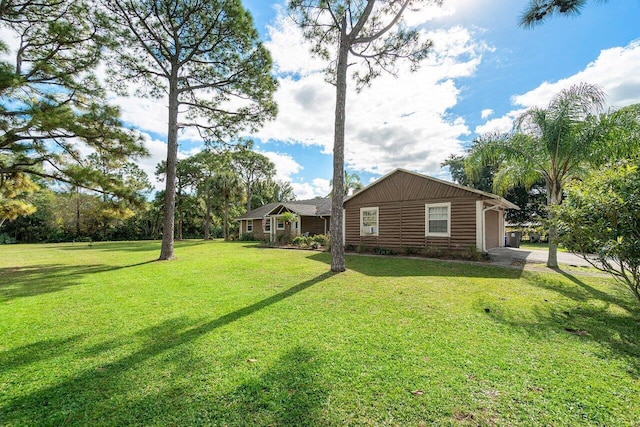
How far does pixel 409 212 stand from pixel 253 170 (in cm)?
3279

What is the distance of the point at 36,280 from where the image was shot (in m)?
7.82

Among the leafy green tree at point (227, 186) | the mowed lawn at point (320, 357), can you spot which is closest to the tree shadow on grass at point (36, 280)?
the mowed lawn at point (320, 357)

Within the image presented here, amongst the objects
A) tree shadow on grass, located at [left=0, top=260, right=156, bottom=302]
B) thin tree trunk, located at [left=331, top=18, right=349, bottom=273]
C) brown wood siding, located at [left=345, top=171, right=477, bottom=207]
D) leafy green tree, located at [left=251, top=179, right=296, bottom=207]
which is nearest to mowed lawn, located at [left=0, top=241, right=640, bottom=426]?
tree shadow on grass, located at [left=0, top=260, right=156, bottom=302]

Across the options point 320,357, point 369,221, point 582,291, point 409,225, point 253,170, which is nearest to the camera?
point 320,357

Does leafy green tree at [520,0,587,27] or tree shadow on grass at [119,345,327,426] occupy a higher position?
leafy green tree at [520,0,587,27]

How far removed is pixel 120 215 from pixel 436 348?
12438mm

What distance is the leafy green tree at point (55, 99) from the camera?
871 centimetres

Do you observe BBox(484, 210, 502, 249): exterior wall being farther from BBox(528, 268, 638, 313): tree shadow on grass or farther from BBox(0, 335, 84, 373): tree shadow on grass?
BBox(0, 335, 84, 373): tree shadow on grass

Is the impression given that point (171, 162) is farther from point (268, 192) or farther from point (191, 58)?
point (268, 192)

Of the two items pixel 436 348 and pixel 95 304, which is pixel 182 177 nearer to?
pixel 95 304

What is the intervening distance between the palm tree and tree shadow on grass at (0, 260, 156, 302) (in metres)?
13.9

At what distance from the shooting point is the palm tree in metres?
8.67

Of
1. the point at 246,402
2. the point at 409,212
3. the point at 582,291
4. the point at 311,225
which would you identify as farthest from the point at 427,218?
the point at 311,225

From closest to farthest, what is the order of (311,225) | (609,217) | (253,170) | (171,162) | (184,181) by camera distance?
1. (609,217)
2. (171,162)
3. (311,225)
4. (184,181)
5. (253,170)
